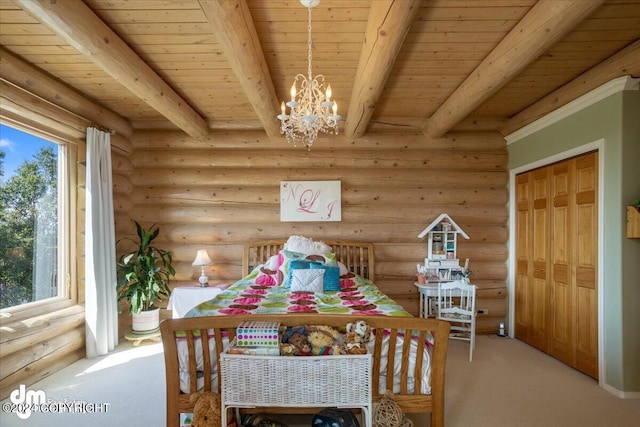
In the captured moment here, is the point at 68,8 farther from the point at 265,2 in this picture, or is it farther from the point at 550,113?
the point at 550,113

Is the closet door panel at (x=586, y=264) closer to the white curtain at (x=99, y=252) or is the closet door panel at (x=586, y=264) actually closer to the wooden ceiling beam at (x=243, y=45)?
the wooden ceiling beam at (x=243, y=45)

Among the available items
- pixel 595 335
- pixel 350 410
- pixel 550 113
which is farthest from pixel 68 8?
pixel 595 335

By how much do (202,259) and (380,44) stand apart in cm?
325

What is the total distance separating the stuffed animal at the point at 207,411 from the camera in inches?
78.0

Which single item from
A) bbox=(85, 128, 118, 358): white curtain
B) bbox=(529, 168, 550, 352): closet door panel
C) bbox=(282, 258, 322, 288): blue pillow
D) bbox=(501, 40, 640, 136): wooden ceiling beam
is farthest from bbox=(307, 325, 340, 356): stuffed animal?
bbox=(501, 40, 640, 136): wooden ceiling beam

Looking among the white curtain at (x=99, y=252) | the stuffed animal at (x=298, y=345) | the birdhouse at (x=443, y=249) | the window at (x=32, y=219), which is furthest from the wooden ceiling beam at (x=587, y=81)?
the window at (x=32, y=219)

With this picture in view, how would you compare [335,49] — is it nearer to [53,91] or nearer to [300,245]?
[300,245]

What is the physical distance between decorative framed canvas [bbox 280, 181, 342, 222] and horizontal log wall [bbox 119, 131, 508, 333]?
110mm

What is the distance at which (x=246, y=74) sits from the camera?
2.69 meters

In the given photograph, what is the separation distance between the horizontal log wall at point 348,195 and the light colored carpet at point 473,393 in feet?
3.58

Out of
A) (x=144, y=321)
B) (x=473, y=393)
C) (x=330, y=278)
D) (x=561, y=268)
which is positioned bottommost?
(x=473, y=393)

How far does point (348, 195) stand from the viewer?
4.52 metres

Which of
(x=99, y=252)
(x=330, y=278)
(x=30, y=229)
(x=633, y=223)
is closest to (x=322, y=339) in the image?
(x=330, y=278)

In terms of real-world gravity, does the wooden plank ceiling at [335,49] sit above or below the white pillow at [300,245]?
above
